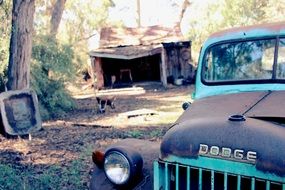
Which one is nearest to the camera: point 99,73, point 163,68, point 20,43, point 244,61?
point 244,61

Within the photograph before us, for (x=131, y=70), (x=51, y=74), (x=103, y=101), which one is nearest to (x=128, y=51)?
(x=131, y=70)

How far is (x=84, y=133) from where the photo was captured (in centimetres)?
986

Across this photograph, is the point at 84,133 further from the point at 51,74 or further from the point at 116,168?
the point at 116,168

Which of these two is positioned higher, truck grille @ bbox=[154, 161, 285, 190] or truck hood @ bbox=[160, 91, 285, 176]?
truck hood @ bbox=[160, 91, 285, 176]

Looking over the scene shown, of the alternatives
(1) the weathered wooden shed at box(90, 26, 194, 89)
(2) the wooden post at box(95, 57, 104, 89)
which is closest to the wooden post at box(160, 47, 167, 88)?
(1) the weathered wooden shed at box(90, 26, 194, 89)

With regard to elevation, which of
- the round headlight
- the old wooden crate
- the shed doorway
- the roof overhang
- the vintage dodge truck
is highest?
the vintage dodge truck

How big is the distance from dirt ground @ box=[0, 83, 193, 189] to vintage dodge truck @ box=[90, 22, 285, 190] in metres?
2.72

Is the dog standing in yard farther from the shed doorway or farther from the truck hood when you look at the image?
the truck hood

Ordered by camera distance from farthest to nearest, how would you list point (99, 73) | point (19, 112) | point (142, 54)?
point (99, 73) < point (142, 54) < point (19, 112)

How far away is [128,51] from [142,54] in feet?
2.74

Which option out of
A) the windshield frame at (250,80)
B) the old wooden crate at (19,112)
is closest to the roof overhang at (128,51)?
the old wooden crate at (19,112)

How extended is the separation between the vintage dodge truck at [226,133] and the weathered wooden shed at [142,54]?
17210 millimetres

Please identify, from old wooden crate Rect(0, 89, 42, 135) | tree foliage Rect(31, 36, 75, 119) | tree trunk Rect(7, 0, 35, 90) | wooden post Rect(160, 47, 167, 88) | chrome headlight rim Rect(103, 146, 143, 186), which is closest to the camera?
chrome headlight rim Rect(103, 146, 143, 186)

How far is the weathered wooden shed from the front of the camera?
22.7 metres
